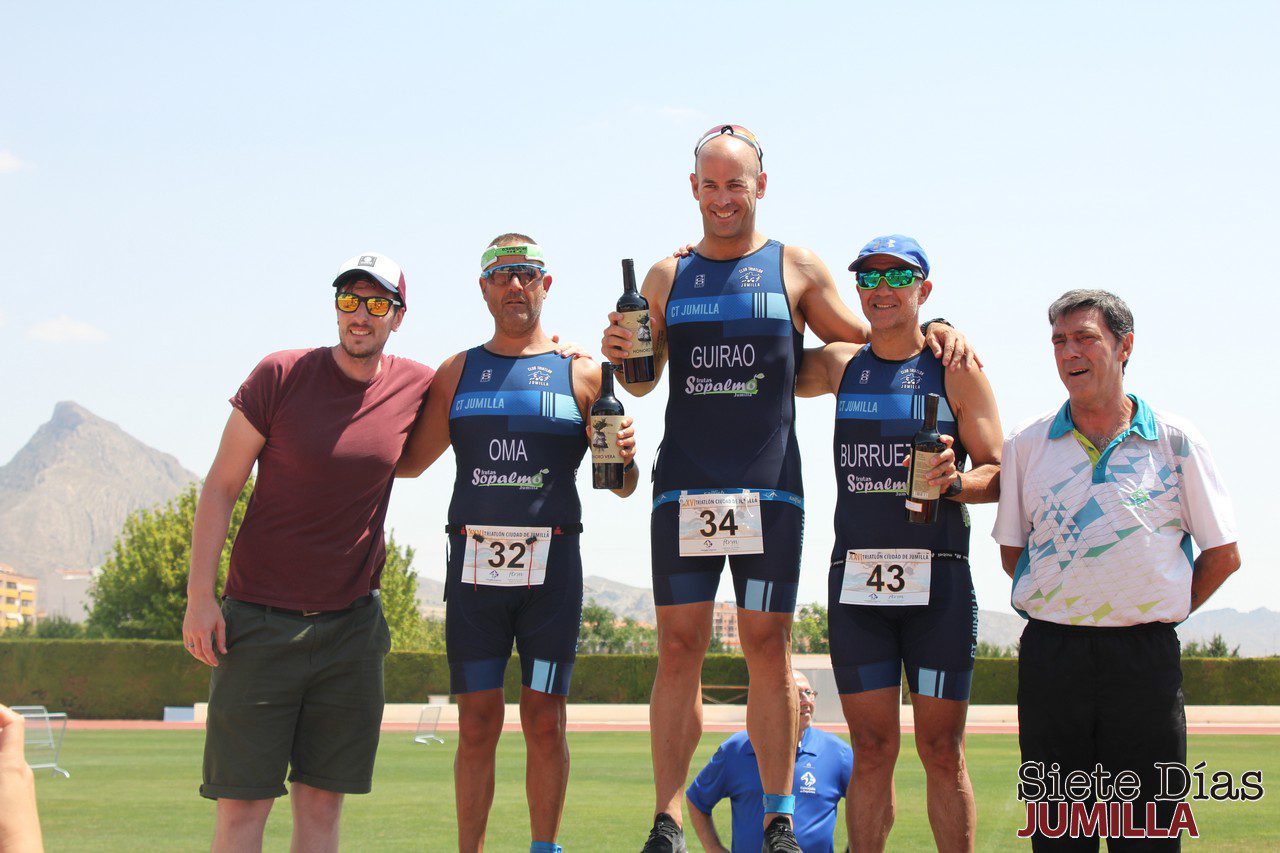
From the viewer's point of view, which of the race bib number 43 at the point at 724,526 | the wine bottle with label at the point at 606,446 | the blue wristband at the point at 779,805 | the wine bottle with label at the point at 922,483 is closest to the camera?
the wine bottle with label at the point at 922,483

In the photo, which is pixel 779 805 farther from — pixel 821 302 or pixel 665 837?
pixel 821 302

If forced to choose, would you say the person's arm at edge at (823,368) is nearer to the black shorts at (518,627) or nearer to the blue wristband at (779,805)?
the black shorts at (518,627)

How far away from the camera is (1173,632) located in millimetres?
5254

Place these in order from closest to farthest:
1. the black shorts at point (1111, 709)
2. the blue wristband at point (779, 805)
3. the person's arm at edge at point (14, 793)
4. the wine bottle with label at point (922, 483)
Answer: the person's arm at edge at point (14, 793), the black shorts at point (1111, 709), the wine bottle with label at point (922, 483), the blue wristband at point (779, 805)

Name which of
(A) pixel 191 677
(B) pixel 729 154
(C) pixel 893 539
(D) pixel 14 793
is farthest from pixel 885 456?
(A) pixel 191 677

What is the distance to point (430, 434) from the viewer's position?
637cm

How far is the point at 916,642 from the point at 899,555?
39 centimetres

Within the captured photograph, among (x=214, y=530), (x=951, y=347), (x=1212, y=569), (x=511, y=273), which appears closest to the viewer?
(x=1212, y=569)

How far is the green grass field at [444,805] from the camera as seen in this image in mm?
12055

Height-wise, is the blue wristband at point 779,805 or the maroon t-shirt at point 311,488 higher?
the maroon t-shirt at point 311,488

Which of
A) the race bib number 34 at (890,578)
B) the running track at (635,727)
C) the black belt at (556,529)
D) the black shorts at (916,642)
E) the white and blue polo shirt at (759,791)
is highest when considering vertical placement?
the black belt at (556,529)

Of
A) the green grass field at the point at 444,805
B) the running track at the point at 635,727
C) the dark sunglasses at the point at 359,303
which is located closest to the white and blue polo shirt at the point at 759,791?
the dark sunglasses at the point at 359,303

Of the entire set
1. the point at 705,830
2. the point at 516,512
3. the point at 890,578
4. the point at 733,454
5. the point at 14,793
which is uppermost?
the point at 733,454

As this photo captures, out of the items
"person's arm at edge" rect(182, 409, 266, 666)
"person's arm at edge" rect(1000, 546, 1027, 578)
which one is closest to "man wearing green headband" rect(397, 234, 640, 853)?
"person's arm at edge" rect(182, 409, 266, 666)
